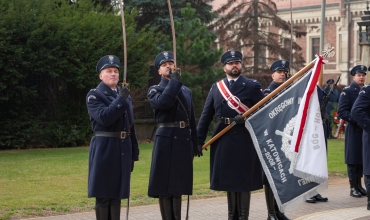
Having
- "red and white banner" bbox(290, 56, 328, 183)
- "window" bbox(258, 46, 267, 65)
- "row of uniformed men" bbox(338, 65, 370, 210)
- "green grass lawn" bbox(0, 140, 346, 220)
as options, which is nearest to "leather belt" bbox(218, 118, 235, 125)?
"red and white banner" bbox(290, 56, 328, 183)

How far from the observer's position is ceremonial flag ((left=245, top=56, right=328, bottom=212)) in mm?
8094

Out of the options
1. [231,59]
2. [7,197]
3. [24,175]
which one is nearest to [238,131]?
[231,59]

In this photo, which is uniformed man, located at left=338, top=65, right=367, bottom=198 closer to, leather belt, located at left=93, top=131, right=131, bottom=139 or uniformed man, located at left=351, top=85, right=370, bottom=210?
uniformed man, located at left=351, top=85, right=370, bottom=210

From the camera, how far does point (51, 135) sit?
2142cm

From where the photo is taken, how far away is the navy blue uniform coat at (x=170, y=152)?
834 centimetres

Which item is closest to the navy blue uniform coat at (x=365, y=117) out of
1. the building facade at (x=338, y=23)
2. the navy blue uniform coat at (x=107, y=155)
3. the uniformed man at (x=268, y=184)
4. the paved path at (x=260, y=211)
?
the paved path at (x=260, y=211)

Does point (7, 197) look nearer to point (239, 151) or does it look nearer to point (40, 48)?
point (239, 151)

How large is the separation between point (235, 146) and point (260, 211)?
1.95 meters

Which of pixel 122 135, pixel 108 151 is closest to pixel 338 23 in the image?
pixel 122 135

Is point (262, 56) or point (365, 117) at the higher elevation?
point (262, 56)

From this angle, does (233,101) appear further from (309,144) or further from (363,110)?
(363,110)

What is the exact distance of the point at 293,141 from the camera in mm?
8141

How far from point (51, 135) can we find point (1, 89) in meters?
2.60

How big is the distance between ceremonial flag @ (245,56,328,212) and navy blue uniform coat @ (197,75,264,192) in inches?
7.6
